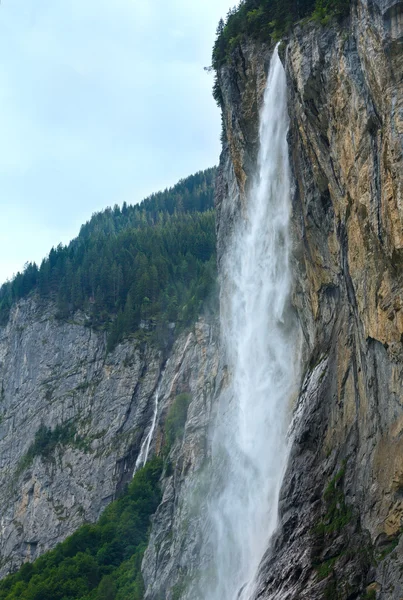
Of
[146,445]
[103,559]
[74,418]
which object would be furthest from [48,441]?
[103,559]

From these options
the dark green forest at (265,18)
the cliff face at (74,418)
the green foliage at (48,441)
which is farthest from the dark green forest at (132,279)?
the dark green forest at (265,18)

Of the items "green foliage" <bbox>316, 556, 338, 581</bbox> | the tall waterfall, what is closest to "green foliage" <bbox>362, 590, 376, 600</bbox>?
"green foliage" <bbox>316, 556, 338, 581</bbox>

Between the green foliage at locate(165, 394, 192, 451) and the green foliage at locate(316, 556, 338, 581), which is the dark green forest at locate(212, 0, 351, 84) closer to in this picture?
the green foliage at locate(316, 556, 338, 581)

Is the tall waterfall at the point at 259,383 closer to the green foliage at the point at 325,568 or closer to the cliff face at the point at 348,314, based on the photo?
the cliff face at the point at 348,314

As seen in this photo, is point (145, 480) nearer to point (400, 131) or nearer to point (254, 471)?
A: point (254, 471)

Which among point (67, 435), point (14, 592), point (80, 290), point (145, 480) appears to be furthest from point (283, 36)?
point (80, 290)
